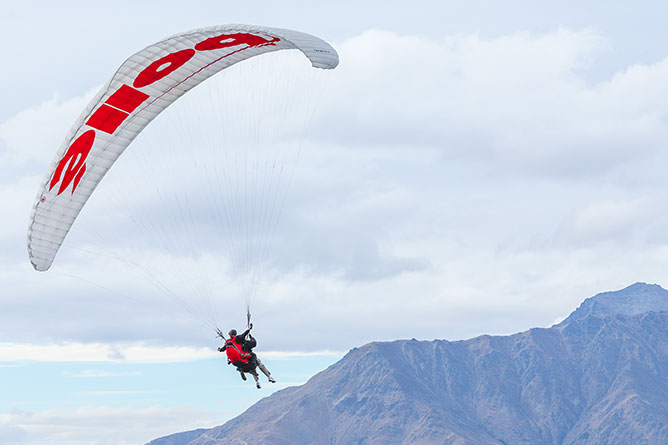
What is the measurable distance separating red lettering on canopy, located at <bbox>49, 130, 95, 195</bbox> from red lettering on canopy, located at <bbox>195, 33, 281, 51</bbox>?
19.2ft

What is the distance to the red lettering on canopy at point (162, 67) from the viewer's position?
1540 inches

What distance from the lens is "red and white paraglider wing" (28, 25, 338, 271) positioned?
3859 centimetres

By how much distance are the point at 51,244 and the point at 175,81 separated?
8451 mm

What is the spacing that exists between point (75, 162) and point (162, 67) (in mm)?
5366

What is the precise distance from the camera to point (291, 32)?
37406 mm

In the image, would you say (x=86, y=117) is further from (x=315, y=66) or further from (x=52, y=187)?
(x=315, y=66)

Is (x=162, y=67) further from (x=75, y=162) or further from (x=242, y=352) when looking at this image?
(x=242, y=352)

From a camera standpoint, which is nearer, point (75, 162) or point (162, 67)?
point (162, 67)

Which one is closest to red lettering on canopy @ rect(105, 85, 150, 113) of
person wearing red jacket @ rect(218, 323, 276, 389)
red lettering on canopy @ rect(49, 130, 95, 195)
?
red lettering on canopy @ rect(49, 130, 95, 195)

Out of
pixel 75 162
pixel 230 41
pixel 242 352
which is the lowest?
pixel 242 352

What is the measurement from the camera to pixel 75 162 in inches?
1592

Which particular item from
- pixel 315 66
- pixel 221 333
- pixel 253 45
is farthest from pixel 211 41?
pixel 221 333

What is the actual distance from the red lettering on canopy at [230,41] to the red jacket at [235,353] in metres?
11.7

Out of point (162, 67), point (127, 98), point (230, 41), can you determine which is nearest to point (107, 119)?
point (127, 98)
